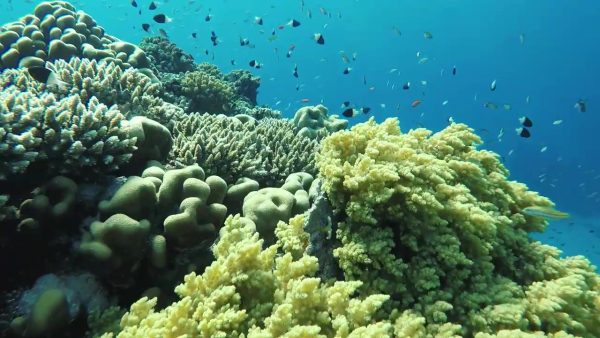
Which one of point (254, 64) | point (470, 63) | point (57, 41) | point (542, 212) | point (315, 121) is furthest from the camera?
point (470, 63)

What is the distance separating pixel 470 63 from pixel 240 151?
125m

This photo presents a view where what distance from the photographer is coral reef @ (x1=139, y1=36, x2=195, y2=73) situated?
13141 mm

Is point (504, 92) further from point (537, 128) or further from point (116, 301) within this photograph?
point (116, 301)

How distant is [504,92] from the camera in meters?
108

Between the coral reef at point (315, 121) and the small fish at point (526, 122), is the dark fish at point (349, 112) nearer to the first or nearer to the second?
the coral reef at point (315, 121)

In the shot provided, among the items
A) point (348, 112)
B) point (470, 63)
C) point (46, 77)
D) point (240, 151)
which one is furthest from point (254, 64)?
point (470, 63)

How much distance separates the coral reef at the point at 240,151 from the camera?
480 cm

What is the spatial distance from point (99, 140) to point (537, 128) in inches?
4445

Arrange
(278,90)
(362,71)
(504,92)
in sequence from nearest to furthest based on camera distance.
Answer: (504,92) < (362,71) < (278,90)

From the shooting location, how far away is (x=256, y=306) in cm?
264

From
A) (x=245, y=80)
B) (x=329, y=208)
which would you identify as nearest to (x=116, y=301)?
(x=329, y=208)

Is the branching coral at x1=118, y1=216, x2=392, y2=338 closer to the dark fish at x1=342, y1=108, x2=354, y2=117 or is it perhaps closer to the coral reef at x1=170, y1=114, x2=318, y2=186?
the coral reef at x1=170, y1=114, x2=318, y2=186

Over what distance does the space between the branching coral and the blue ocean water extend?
56.1 m

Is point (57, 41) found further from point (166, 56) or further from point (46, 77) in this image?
point (166, 56)
